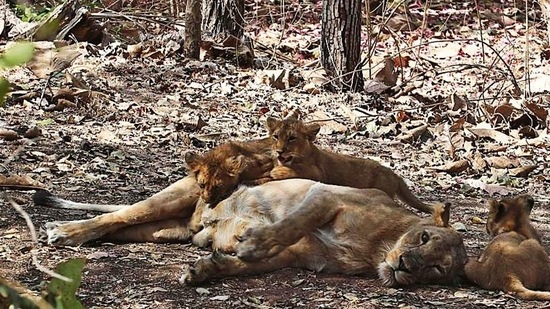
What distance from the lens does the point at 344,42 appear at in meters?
11.8

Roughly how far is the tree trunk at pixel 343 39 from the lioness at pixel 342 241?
6.46m

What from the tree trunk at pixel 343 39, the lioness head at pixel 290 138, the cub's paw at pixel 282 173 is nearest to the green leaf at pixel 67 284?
the cub's paw at pixel 282 173

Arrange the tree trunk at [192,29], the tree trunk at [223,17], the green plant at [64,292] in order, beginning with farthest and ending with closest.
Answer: the tree trunk at [223,17]
the tree trunk at [192,29]
the green plant at [64,292]

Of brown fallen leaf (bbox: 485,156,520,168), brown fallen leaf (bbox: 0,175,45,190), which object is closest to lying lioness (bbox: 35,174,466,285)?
brown fallen leaf (bbox: 0,175,45,190)

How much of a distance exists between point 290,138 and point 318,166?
0.28 meters

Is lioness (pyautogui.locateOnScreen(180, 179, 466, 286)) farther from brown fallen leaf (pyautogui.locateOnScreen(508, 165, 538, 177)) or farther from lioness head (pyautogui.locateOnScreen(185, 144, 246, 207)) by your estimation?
brown fallen leaf (pyautogui.locateOnScreen(508, 165, 538, 177))

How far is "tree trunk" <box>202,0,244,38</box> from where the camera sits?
13.2 meters

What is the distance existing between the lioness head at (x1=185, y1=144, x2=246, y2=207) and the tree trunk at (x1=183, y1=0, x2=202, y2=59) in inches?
260

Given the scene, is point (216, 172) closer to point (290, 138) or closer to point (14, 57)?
point (290, 138)

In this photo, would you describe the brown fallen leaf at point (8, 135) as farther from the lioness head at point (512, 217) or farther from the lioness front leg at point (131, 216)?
the lioness head at point (512, 217)

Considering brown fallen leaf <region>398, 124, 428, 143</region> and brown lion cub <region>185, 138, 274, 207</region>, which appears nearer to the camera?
brown lion cub <region>185, 138, 274, 207</region>

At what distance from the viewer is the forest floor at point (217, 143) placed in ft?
15.4

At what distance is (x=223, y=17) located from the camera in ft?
43.5

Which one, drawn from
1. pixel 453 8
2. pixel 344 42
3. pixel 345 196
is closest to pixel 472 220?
pixel 345 196
